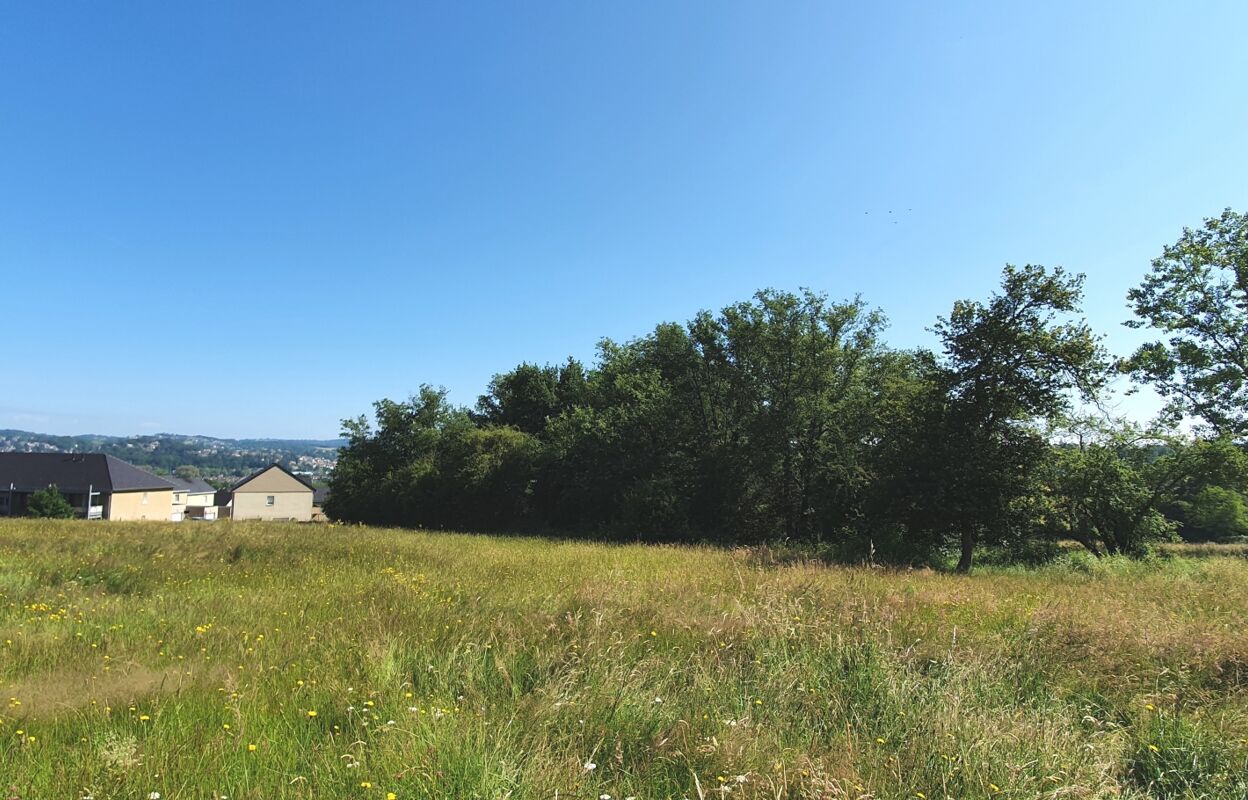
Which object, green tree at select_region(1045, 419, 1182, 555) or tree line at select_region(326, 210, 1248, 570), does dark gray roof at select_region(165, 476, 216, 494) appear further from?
green tree at select_region(1045, 419, 1182, 555)

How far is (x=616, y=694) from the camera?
12.8ft

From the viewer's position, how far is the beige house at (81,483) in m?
59.2

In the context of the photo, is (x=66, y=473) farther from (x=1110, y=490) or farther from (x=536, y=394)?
(x=1110, y=490)

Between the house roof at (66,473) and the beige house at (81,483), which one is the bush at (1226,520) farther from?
the house roof at (66,473)

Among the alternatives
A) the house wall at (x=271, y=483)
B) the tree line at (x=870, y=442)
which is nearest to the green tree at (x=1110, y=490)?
the tree line at (x=870, y=442)

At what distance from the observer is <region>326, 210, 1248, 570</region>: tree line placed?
1538cm

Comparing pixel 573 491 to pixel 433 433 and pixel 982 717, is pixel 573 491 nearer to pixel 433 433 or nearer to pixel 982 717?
pixel 433 433

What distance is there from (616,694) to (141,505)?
83981 mm

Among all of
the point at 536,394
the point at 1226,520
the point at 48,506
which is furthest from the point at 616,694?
the point at 48,506

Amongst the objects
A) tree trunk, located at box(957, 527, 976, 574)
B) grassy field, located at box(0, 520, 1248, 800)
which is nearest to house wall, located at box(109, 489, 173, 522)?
grassy field, located at box(0, 520, 1248, 800)

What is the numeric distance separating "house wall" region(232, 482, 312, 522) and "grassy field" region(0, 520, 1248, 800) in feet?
283

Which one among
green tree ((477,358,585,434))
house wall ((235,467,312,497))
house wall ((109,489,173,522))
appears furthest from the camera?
house wall ((235,467,312,497))

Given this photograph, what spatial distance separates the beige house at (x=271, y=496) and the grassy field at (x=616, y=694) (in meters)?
86.6

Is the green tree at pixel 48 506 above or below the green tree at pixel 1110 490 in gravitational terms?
below
